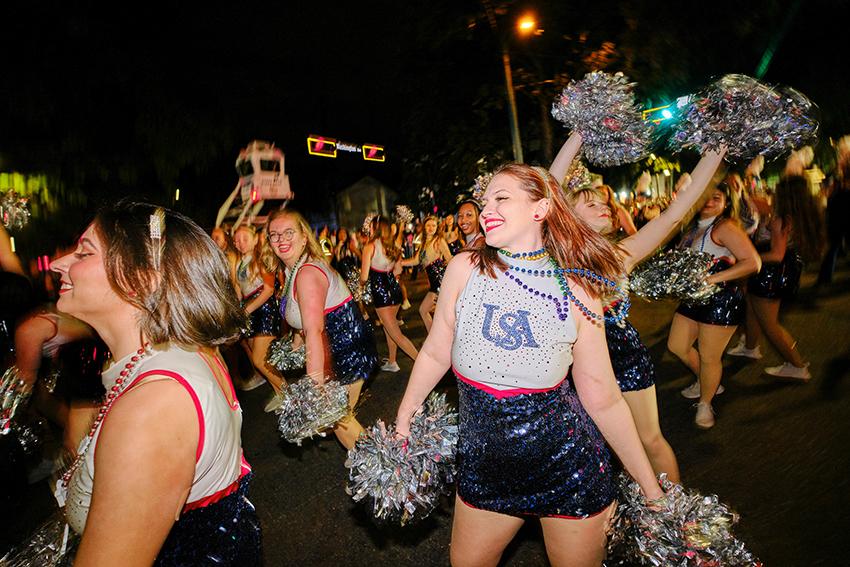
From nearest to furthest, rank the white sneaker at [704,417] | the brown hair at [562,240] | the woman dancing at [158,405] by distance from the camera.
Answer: the woman dancing at [158,405], the brown hair at [562,240], the white sneaker at [704,417]

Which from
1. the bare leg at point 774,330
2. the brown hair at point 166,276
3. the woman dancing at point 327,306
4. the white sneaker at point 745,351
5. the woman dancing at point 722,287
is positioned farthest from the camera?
the white sneaker at point 745,351

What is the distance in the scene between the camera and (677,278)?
400 centimetres

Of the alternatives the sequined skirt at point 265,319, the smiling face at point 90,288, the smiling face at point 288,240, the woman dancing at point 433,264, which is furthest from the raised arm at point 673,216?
the woman dancing at point 433,264

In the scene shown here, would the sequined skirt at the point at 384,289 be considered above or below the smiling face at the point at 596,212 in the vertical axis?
below

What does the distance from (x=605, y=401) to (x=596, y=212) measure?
1.76 m

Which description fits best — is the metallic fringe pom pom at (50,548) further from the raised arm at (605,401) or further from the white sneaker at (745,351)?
the white sneaker at (745,351)

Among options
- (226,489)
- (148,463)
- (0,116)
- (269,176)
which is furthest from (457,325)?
(0,116)

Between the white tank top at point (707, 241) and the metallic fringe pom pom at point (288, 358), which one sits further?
the metallic fringe pom pom at point (288, 358)

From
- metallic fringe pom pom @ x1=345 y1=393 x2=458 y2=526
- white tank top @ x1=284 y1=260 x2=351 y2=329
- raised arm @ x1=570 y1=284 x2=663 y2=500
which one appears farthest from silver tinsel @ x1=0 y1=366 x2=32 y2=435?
raised arm @ x1=570 y1=284 x2=663 y2=500

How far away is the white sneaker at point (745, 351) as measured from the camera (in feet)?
19.8

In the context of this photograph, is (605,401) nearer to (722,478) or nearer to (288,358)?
(722,478)

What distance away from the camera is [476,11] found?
6730 mm

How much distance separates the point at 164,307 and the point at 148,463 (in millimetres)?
477

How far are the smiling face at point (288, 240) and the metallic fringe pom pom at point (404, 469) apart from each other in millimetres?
1963
